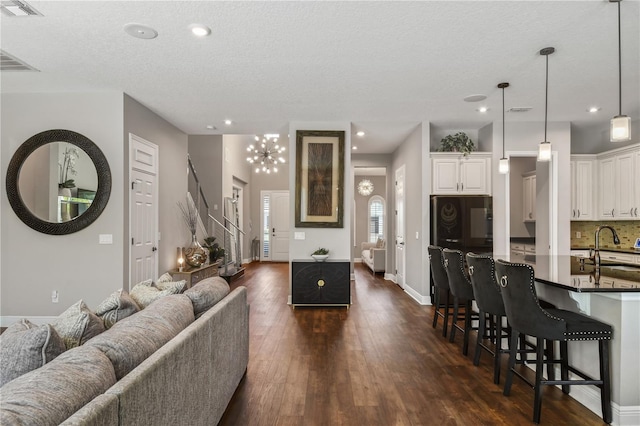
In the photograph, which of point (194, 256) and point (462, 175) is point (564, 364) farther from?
point (194, 256)

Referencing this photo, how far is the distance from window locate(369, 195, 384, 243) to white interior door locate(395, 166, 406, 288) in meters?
4.32

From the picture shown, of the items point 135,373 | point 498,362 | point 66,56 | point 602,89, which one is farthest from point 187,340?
point 602,89

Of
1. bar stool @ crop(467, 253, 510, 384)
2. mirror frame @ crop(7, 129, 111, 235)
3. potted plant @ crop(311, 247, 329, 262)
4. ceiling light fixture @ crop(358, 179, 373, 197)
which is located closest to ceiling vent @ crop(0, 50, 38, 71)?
mirror frame @ crop(7, 129, 111, 235)

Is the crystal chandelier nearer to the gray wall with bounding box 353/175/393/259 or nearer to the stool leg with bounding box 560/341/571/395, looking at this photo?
the gray wall with bounding box 353/175/393/259

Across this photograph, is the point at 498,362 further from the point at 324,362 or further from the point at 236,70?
the point at 236,70

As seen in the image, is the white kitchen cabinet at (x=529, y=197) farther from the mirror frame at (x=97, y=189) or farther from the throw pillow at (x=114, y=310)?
the mirror frame at (x=97, y=189)

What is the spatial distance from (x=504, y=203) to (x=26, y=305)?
6796 mm

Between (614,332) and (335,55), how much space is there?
119 inches

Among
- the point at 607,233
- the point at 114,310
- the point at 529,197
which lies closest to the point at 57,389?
the point at 114,310

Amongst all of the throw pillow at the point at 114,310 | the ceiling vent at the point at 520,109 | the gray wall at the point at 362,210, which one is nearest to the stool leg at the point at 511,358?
the throw pillow at the point at 114,310

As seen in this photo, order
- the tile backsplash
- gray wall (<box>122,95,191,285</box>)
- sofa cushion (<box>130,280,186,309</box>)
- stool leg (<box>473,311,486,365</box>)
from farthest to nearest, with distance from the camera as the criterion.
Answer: the tile backsplash
gray wall (<box>122,95,191,285</box>)
stool leg (<box>473,311,486,365</box>)
sofa cushion (<box>130,280,186,309</box>)

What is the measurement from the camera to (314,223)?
18.7ft

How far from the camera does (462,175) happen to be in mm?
5781

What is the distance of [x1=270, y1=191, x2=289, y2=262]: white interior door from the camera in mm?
11680
